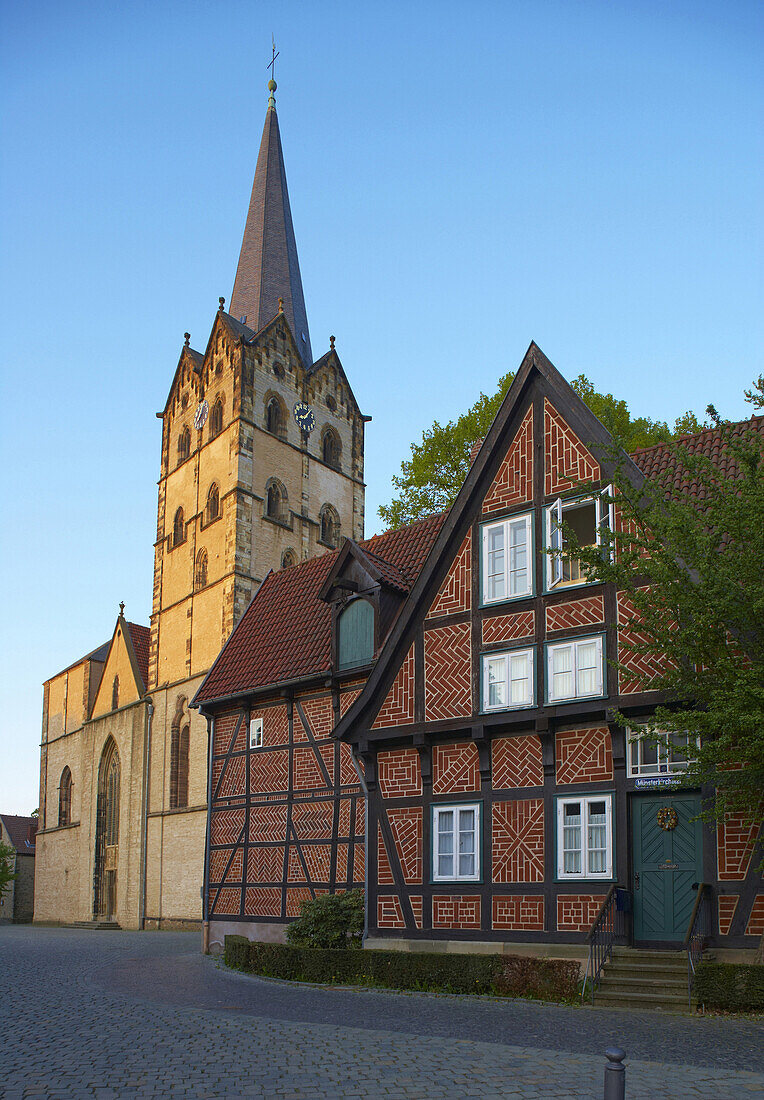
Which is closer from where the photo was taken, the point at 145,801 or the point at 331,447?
the point at 145,801

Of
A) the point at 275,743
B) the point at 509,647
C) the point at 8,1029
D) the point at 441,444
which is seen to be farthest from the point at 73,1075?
the point at 441,444

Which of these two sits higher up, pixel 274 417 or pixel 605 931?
pixel 274 417

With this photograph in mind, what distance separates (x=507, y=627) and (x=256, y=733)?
345 inches

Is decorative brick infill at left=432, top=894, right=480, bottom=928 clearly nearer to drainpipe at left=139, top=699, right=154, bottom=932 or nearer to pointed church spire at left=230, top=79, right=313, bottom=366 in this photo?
drainpipe at left=139, top=699, right=154, bottom=932

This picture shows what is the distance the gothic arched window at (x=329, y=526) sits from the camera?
2074 inches

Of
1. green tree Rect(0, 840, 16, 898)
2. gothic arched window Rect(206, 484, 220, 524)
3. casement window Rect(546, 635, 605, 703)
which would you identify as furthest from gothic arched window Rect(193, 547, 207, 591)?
casement window Rect(546, 635, 605, 703)

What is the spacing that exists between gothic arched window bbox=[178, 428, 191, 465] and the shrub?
36.3m

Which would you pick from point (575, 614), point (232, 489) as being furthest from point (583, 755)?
point (232, 489)

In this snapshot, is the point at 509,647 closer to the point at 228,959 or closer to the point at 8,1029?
the point at 228,959

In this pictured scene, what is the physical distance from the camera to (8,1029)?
12.9 meters

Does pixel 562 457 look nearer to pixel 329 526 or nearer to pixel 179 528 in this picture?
pixel 329 526

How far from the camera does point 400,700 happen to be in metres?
19.5

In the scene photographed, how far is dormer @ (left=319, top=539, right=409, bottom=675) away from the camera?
22297 mm

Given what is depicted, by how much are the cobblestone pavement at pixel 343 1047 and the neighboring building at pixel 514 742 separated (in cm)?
257
